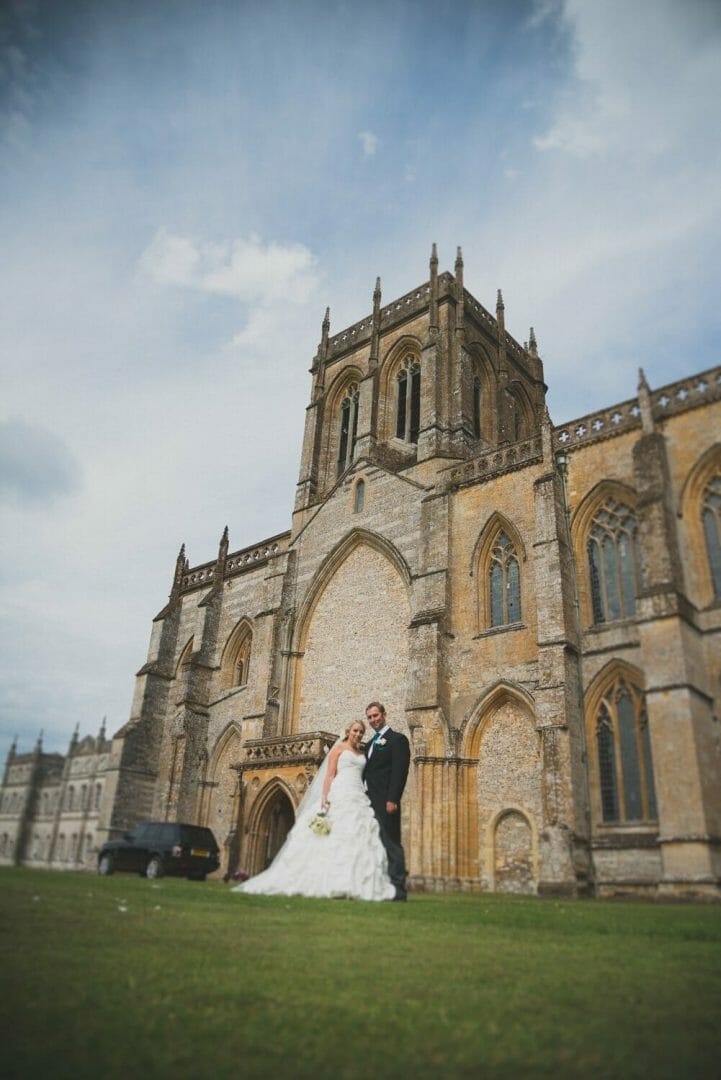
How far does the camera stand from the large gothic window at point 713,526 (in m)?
17.5

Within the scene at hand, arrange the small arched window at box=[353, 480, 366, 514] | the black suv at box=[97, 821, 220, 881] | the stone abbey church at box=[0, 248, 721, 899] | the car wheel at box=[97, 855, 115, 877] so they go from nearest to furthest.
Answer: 1. the stone abbey church at box=[0, 248, 721, 899]
2. the black suv at box=[97, 821, 220, 881]
3. the car wheel at box=[97, 855, 115, 877]
4. the small arched window at box=[353, 480, 366, 514]

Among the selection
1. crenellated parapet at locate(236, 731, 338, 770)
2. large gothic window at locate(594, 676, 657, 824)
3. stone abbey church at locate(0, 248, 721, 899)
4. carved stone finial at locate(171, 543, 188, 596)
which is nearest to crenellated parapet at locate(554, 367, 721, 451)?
stone abbey church at locate(0, 248, 721, 899)

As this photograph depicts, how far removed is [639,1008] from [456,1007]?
96 centimetres

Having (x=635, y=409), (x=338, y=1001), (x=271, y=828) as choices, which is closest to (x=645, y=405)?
(x=635, y=409)

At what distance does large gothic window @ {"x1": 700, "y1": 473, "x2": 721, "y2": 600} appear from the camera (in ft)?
57.6

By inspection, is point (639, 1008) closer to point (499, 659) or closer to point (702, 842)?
point (702, 842)

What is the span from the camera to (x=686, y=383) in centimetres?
1942

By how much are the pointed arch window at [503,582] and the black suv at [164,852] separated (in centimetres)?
1009

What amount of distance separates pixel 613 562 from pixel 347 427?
1625 centimetres

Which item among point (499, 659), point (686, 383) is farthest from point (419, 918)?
point (686, 383)

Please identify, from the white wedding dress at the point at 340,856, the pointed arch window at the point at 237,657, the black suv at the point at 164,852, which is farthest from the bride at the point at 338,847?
the pointed arch window at the point at 237,657

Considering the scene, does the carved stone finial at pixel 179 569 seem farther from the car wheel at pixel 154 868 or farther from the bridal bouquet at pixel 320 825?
the bridal bouquet at pixel 320 825

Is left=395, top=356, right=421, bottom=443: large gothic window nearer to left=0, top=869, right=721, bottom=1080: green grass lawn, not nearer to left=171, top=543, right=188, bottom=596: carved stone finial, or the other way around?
left=171, top=543, right=188, bottom=596: carved stone finial

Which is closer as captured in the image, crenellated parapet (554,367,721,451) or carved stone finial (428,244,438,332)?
crenellated parapet (554,367,721,451)
